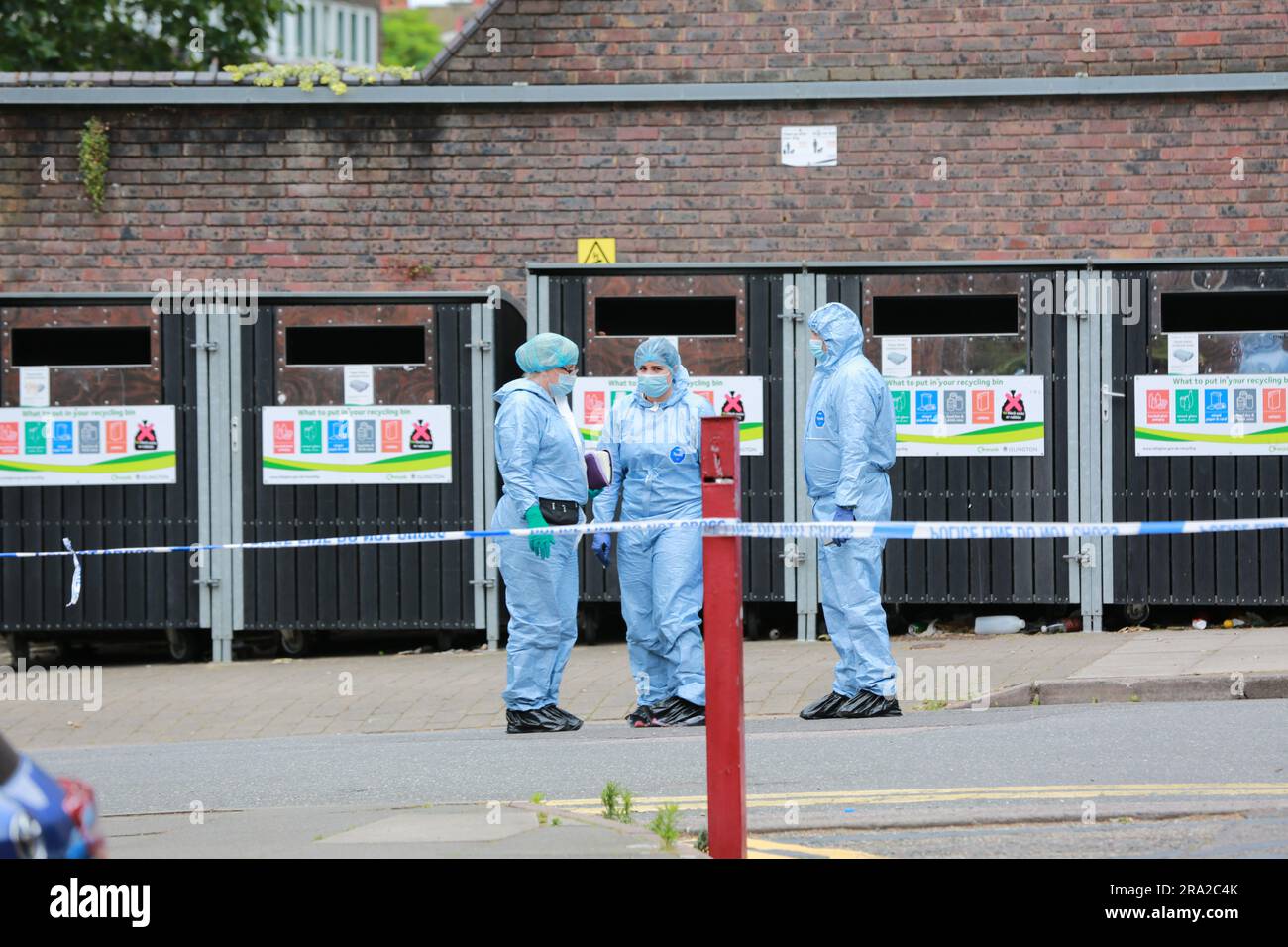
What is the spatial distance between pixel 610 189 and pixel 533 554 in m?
5.76

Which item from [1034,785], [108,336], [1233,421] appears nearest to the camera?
[1034,785]

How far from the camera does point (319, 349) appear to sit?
12344 millimetres

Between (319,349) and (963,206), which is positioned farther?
(963,206)

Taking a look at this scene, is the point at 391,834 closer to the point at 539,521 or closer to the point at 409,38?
the point at 539,521

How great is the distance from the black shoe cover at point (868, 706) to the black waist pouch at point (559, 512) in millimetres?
1498

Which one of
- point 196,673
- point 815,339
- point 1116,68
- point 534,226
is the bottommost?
point 196,673

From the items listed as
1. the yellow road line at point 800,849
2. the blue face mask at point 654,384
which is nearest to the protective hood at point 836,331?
the blue face mask at point 654,384

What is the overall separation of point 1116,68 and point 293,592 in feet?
21.8

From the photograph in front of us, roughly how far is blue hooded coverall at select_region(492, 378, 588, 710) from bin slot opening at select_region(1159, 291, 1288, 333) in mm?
4383

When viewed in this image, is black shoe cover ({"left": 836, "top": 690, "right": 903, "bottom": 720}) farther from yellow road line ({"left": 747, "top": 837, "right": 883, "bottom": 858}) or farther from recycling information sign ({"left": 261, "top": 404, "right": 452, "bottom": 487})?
recycling information sign ({"left": 261, "top": 404, "right": 452, "bottom": 487})

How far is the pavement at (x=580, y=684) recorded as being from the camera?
9617 millimetres

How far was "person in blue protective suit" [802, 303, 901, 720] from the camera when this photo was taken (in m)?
9.06
